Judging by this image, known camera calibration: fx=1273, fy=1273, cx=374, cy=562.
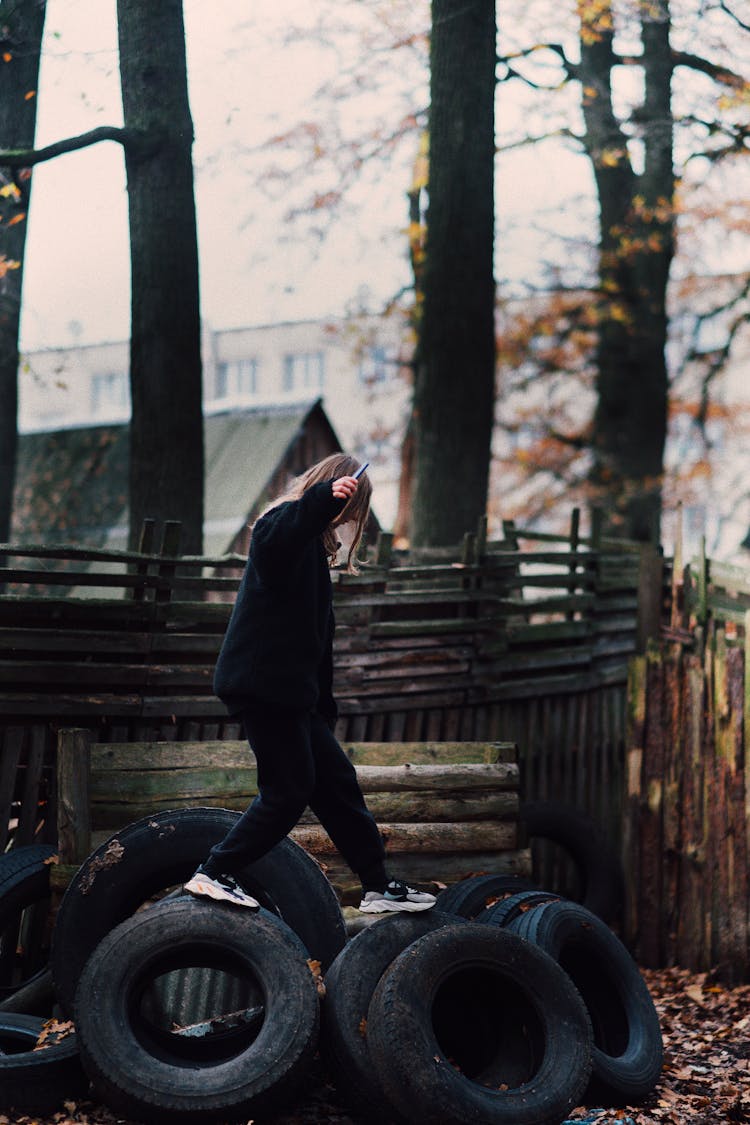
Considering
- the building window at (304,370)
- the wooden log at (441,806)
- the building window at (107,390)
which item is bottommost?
the wooden log at (441,806)

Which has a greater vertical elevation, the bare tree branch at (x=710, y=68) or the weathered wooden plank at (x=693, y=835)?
the bare tree branch at (x=710, y=68)

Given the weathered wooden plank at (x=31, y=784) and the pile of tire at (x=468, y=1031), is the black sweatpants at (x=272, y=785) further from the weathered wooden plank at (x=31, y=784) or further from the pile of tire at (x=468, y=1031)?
the weathered wooden plank at (x=31, y=784)

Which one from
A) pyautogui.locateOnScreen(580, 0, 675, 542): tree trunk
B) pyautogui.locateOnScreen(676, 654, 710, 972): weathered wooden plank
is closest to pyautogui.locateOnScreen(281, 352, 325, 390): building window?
pyautogui.locateOnScreen(580, 0, 675, 542): tree trunk

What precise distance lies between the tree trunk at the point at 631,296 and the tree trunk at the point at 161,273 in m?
8.84

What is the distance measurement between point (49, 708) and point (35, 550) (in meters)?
0.80

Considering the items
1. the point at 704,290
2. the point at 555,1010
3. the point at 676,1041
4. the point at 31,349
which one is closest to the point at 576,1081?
the point at 555,1010

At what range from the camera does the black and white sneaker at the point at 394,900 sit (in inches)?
193

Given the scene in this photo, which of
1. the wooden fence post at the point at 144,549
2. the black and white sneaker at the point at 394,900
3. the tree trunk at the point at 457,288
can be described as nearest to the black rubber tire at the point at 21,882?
the black and white sneaker at the point at 394,900

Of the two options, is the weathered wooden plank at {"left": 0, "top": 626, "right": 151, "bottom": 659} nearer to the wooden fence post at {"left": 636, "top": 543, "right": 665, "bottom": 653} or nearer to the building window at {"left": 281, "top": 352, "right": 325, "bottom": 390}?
the wooden fence post at {"left": 636, "top": 543, "right": 665, "bottom": 653}

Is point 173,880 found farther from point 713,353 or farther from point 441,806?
point 713,353

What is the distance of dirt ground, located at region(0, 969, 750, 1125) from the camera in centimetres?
448

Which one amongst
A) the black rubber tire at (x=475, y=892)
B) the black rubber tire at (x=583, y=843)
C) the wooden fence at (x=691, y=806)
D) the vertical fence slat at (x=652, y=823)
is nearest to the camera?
the black rubber tire at (x=475, y=892)

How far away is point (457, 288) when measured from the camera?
1119 cm

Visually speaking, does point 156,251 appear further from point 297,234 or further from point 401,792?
point 297,234
